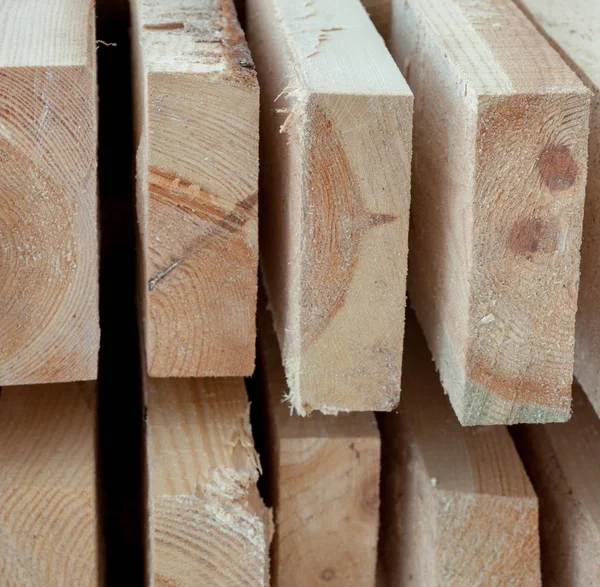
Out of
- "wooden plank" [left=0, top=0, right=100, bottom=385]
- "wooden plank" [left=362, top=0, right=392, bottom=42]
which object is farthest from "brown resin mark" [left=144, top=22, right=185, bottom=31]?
"wooden plank" [left=362, top=0, right=392, bottom=42]

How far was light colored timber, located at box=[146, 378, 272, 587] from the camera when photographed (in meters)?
1.21

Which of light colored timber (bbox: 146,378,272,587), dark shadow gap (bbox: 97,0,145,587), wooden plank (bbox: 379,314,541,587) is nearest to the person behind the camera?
light colored timber (bbox: 146,378,272,587)

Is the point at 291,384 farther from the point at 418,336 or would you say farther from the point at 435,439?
the point at 418,336

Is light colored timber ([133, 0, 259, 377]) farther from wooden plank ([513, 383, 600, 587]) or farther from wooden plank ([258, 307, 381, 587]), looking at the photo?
wooden plank ([513, 383, 600, 587])

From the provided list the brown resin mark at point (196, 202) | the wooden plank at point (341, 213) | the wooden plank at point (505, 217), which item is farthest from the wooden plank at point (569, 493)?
the brown resin mark at point (196, 202)

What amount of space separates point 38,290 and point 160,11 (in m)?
0.54

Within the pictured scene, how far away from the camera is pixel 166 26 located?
1.29 metres

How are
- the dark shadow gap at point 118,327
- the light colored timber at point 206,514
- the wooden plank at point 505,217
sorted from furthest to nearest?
the dark shadow gap at point 118,327, the light colored timber at point 206,514, the wooden plank at point 505,217

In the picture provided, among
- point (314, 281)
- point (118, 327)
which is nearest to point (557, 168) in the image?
point (314, 281)

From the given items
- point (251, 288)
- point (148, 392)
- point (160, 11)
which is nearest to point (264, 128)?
point (160, 11)

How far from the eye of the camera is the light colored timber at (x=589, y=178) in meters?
1.23

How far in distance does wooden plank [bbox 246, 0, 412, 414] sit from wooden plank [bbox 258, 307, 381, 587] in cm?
16

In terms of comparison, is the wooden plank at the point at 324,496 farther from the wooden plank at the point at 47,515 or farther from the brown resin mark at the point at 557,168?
the brown resin mark at the point at 557,168

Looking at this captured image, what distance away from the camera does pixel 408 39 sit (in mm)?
1445
